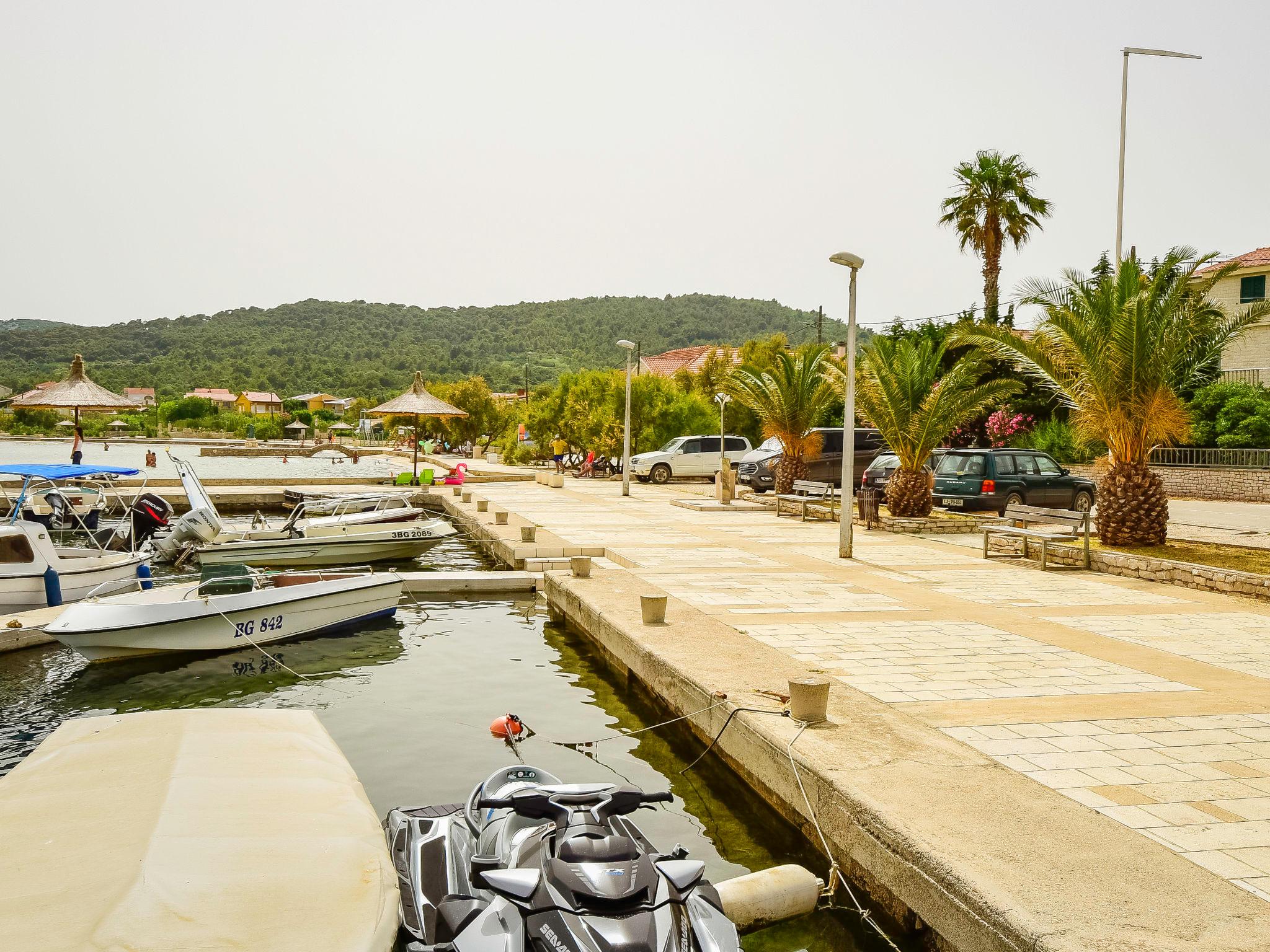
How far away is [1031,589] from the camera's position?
13641mm

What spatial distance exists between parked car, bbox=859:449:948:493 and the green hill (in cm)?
9247

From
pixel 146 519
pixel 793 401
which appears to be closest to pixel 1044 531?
pixel 793 401

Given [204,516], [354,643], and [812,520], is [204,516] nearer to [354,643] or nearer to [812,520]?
[354,643]

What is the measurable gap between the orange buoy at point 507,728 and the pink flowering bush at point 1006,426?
102 feet

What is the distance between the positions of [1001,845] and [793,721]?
2185mm

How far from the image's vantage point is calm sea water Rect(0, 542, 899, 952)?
22.1ft

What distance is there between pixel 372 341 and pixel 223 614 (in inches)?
5351

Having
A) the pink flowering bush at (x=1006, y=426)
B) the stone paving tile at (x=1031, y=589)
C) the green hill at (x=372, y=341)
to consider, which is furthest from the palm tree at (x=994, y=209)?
the green hill at (x=372, y=341)

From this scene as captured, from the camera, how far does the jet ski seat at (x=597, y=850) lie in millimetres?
4211

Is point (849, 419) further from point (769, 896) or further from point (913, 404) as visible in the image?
point (769, 896)

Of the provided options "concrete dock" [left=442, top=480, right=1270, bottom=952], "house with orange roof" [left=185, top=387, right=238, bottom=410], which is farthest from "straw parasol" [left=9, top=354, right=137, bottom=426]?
"house with orange roof" [left=185, top=387, right=238, bottom=410]

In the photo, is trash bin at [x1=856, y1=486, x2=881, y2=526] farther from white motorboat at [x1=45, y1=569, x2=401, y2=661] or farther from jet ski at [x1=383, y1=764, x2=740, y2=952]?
jet ski at [x1=383, y1=764, x2=740, y2=952]

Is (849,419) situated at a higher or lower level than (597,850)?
higher

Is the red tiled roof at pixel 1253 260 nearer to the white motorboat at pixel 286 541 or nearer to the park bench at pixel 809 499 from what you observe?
the park bench at pixel 809 499
